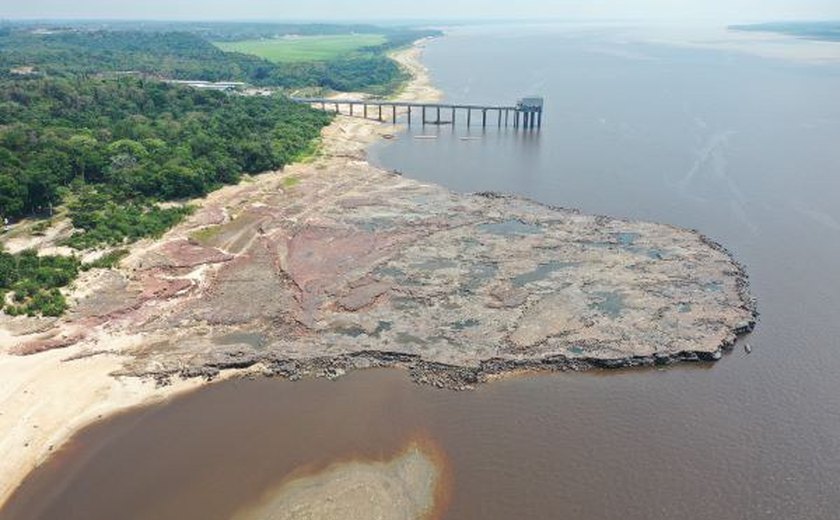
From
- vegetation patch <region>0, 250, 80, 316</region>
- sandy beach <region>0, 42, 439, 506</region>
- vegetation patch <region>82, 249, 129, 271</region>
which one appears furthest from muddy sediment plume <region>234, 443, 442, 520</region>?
vegetation patch <region>82, 249, 129, 271</region>

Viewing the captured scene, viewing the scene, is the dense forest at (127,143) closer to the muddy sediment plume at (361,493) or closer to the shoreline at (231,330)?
the shoreline at (231,330)

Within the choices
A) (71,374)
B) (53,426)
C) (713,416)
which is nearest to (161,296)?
(71,374)

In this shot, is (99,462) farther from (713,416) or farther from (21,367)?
(713,416)

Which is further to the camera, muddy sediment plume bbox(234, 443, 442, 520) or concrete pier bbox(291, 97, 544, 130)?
concrete pier bbox(291, 97, 544, 130)

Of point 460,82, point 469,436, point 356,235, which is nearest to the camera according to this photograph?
point 469,436

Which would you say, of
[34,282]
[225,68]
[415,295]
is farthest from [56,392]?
[225,68]

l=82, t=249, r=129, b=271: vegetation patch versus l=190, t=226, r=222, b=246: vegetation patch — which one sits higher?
l=82, t=249, r=129, b=271: vegetation patch

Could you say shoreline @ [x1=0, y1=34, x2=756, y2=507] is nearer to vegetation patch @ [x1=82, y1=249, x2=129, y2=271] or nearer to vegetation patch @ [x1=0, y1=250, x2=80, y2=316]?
vegetation patch @ [x1=82, y1=249, x2=129, y2=271]
